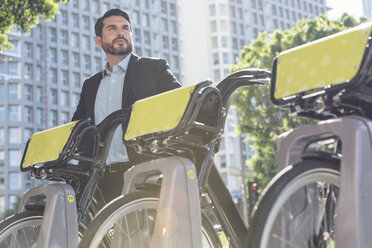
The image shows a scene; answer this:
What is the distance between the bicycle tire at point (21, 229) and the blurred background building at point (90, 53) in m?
53.4

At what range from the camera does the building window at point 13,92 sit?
66688 mm

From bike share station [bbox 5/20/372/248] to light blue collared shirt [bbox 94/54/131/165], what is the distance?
50 cm

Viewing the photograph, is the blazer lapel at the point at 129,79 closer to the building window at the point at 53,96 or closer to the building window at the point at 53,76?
the building window at the point at 53,96

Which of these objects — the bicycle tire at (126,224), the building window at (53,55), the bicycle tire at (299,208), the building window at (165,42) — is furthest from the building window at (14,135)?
the bicycle tire at (299,208)

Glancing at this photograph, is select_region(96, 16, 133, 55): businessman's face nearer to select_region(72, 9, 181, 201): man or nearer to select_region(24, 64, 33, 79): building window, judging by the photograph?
select_region(72, 9, 181, 201): man

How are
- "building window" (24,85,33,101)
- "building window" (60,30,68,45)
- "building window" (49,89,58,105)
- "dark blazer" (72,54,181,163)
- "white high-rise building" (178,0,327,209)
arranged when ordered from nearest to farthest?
"dark blazer" (72,54,181,163) → "building window" (24,85,33,101) → "building window" (49,89,58,105) → "building window" (60,30,68,45) → "white high-rise building" (178,0,327,209)

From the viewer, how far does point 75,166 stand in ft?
10.6

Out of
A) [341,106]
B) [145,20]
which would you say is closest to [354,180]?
[341,106]

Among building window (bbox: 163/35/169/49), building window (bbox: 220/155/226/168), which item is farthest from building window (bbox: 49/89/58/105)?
building window (bbox: 220/155/226/168)

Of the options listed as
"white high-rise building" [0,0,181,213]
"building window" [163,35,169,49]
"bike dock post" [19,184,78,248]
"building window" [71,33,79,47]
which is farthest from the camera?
"building window" [163,35,169,49]

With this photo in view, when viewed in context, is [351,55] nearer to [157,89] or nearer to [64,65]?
[157,89]

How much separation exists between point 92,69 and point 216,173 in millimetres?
70123

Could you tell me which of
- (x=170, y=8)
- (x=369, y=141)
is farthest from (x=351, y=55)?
(x=170, y=8)

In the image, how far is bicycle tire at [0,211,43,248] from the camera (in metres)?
3.06
